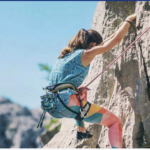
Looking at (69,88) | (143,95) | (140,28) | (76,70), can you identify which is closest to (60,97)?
(69,88)

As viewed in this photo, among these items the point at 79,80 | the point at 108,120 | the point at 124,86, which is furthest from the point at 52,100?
the point at 124,86

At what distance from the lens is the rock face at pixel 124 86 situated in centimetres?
399

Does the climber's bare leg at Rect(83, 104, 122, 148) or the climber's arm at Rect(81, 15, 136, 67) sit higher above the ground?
the climber's arm at Rect(81, 15, 136, 67)

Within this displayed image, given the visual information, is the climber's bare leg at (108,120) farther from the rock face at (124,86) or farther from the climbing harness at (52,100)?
the rock face at (124,86)

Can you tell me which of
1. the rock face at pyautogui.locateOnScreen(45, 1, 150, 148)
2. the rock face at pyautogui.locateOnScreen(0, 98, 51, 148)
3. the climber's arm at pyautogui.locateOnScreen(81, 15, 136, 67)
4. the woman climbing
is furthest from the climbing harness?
the rock face at pyautogui.locateOnScreen(0, 98, 51, 148)

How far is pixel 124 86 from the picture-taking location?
4336 millimetres

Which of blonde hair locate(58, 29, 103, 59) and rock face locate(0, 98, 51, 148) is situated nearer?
blonde hair locate(58, 29, 103, 59)

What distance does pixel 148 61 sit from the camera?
4184mm

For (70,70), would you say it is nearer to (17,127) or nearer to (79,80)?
(79,80)

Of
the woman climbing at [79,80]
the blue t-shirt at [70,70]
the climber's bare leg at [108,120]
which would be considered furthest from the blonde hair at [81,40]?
the climber's bare leg at [108,120]

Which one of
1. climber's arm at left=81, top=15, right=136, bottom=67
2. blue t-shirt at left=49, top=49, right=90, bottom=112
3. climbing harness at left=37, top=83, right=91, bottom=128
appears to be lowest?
climbing harness at left=37, top=83, right=91, bottom=128

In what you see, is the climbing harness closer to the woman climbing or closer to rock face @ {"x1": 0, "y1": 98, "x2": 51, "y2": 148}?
the woman climbing

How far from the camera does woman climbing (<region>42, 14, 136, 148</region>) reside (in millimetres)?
3412

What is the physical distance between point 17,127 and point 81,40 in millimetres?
21082
